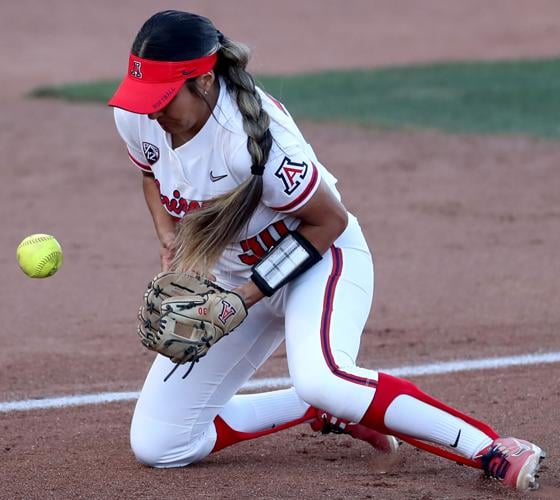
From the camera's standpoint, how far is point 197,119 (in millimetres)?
3578

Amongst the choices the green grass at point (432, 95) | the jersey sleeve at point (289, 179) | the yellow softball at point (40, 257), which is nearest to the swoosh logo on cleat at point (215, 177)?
the jersey sleeve at point (289, 179)

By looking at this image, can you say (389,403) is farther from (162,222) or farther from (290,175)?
(162,222)

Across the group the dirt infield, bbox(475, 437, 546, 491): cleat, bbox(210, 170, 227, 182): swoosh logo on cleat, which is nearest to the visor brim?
bbox(210, 170, 227, 182): swoosh logo on cleat

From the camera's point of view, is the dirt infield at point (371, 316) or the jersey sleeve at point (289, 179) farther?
the dirt infield at point (371, 316)

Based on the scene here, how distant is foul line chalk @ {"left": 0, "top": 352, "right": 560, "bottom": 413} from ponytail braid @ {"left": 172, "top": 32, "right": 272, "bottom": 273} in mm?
1233

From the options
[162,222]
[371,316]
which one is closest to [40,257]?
[162,222]

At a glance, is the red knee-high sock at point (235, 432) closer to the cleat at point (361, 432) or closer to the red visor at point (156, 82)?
the cleat at point (361, 432)

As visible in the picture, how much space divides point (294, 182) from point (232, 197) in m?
0.20

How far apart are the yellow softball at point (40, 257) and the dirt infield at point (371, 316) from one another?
0.65 metres

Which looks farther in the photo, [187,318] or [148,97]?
[187,318]

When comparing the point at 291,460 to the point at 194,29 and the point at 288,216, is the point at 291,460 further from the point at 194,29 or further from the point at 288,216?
the point at 194,29

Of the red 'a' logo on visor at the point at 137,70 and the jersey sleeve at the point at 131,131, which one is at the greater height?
the red 'a' logo on visor at the point at 137,70

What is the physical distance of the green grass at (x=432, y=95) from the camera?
1041 centimetres

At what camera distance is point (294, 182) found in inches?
139
